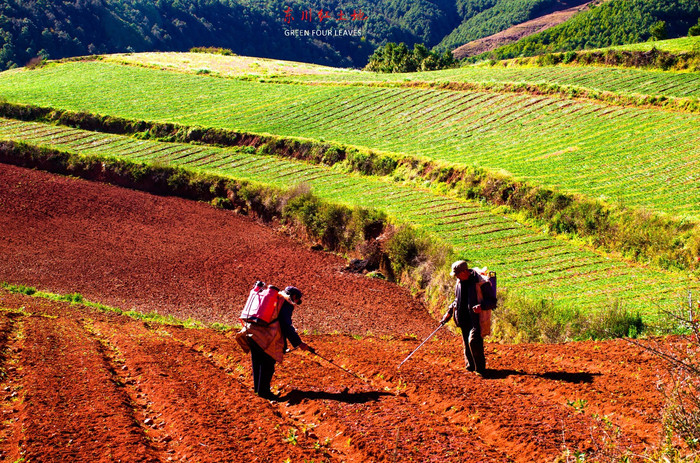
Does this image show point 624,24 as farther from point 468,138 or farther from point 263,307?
point 263,307

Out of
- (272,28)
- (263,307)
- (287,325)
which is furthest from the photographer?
(272,28)

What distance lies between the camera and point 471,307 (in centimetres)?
1019

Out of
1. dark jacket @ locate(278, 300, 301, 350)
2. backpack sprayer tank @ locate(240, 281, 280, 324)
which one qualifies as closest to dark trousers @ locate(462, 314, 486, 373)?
dark jacket @ locate(278, 300, 301, 350)

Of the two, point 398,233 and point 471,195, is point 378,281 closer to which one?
point 398,233

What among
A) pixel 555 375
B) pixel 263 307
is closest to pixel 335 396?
pixel 263 307

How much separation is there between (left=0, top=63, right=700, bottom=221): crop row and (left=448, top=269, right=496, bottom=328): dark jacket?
13.8 metres

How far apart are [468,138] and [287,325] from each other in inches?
1090

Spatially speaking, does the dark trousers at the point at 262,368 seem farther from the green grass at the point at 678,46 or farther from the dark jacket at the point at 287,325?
the green grass at the point at 678,46

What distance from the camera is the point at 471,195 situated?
27.7m

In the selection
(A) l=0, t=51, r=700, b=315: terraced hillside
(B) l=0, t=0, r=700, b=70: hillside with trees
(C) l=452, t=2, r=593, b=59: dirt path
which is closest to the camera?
(A) l=0, t=51, r=700, b=315: terraced hillside

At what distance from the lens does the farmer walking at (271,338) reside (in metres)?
9.87

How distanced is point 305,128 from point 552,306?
29.3 metres

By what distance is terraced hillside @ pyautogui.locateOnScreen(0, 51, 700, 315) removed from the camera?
20.1 m

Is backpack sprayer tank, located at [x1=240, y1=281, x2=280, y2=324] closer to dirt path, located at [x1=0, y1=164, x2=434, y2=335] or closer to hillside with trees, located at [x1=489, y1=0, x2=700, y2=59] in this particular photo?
Answer: dirt path, located at [x1=0, y1=164, x2=434, y2=335]
